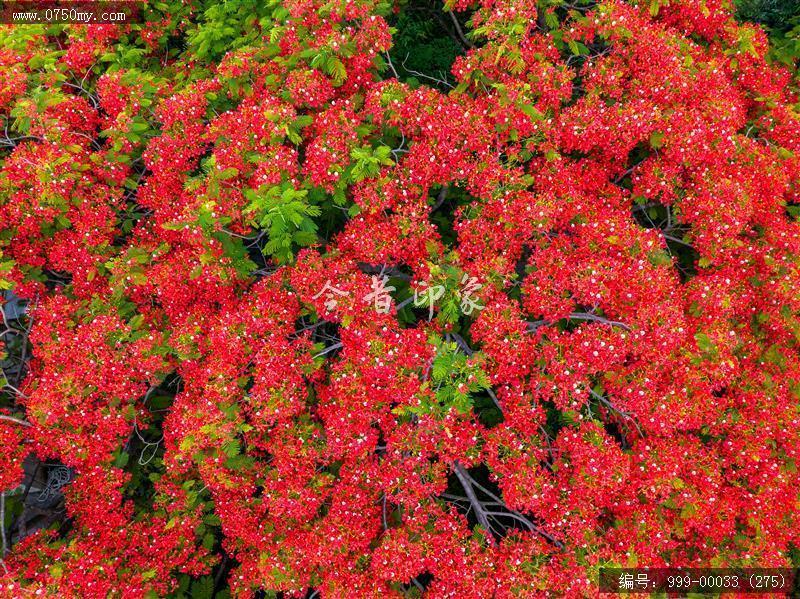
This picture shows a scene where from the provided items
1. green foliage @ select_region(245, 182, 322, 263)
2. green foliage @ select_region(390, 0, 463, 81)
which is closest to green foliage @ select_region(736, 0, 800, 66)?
green foliage @ select_region(390, 0, 463, 81)

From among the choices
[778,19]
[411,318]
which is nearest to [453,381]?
[411,318]

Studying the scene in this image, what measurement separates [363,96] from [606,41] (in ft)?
9.90

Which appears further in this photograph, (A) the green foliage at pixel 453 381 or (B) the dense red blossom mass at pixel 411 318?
(B) the dense red blossom mass at pixel 411 318

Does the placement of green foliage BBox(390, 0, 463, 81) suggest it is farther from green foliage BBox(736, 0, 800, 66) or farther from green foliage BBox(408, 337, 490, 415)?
green foliage BBox(736, 0, 800, 66)

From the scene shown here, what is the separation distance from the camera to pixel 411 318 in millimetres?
5215

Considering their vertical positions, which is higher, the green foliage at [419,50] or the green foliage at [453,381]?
the green foliage at [419,50]

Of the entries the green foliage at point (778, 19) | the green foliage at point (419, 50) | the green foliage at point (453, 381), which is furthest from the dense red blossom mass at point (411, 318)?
the green foliage at point (778, 19)

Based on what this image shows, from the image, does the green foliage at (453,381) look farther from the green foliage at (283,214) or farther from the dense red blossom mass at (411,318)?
the green foliage at (283,214)

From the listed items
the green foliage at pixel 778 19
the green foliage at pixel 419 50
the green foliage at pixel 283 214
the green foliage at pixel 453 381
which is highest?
the green foliage at pixel 778 19

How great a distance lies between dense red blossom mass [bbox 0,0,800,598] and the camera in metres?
4.35

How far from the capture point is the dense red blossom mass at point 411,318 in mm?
4352

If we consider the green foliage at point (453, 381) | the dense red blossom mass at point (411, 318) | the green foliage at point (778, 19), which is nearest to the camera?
the green foliage at point (453, 381)

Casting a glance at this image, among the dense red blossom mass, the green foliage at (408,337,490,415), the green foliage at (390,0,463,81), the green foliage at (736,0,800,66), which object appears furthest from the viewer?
the green foliage at (736,0,800,66)

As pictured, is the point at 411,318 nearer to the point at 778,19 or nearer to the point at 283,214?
the point at 283,214
